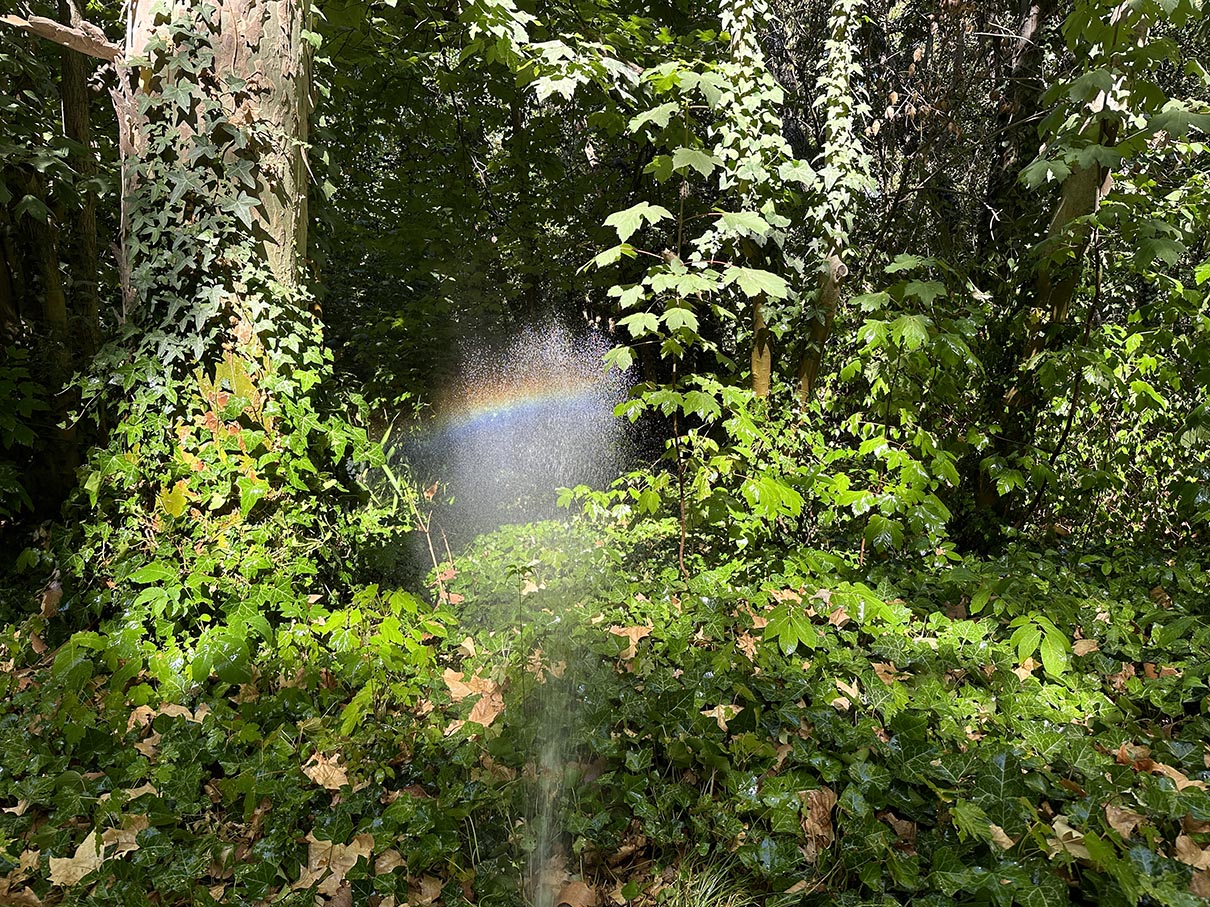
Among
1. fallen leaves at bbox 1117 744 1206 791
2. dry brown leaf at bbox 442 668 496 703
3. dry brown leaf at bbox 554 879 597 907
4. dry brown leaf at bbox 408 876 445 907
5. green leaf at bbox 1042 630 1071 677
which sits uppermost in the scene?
green leaf at bbox 1042 630 1071 677

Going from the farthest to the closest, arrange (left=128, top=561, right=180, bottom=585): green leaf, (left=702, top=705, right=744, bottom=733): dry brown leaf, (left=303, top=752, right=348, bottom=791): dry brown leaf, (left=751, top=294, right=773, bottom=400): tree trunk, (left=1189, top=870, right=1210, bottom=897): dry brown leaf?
(left=751, top=294, right=773, bottom=400): tree trunk, (left=128, top=561, right=180, bottom=585): green leaf, (left=702, top=705, right=744, bottom=733): dry brown leaf, (left=303, top=752, right=348, bottom=791): dry brown leaf, (left=1189, top=870, right=1210, bottom=897): dry brown leaf

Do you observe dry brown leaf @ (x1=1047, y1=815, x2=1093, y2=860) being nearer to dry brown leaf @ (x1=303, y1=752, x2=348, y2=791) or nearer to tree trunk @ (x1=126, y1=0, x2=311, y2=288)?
dry brown leaf @ (x1=303, y1=752, x2=348, y2=791)

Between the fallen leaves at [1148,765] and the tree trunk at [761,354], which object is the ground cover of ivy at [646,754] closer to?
the fallen leaves at [1148,765]

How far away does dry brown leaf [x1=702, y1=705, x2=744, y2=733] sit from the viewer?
2062 millimetres

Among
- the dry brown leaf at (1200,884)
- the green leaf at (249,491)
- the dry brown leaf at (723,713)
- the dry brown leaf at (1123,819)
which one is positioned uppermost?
the green leaf at (249,491)

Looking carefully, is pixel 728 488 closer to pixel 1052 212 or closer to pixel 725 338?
pixel 1052 212

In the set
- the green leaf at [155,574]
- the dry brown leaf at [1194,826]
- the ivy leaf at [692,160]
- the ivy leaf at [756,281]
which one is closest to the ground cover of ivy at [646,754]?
the dry brown leaf at [1194,826]

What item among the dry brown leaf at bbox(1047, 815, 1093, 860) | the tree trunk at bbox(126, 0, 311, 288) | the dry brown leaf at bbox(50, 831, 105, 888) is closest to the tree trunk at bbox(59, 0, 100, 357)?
the tree trunk at bbox(126, 0, 311, 288)

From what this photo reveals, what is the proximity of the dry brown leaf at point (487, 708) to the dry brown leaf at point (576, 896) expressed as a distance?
0.58m

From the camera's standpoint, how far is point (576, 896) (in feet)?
5.57

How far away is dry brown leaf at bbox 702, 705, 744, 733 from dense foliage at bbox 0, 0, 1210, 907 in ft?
0.05

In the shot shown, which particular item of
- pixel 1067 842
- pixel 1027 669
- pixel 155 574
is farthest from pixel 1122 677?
pixel 155 574

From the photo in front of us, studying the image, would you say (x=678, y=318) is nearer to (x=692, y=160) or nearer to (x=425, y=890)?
(x=692, y=160)

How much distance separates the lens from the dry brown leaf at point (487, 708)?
7.25 feet
